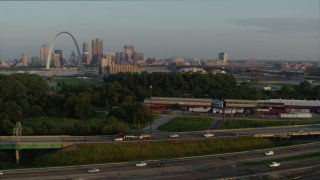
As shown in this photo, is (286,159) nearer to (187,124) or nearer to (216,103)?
(187,124)

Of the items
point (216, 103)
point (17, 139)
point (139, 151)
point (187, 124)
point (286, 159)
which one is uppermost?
point (216, 103)

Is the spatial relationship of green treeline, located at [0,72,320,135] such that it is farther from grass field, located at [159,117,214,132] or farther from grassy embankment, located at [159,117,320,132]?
grassy embankment, located at [159,117,320,132]

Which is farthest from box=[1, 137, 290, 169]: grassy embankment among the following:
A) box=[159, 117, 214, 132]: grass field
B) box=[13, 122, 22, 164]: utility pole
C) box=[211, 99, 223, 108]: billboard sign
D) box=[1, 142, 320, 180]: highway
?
box=[211, 99, 223, 108]: billboard sign

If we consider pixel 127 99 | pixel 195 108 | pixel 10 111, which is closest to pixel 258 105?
pixel 195 108

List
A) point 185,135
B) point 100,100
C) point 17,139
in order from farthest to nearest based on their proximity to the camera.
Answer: point 100,100, point 185,135, point 17,139

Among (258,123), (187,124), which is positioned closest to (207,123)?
(187,124)

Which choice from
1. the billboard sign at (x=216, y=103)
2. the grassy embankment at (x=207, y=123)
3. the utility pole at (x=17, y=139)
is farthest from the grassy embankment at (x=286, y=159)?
the billboard sign at (x=216, y=103)
